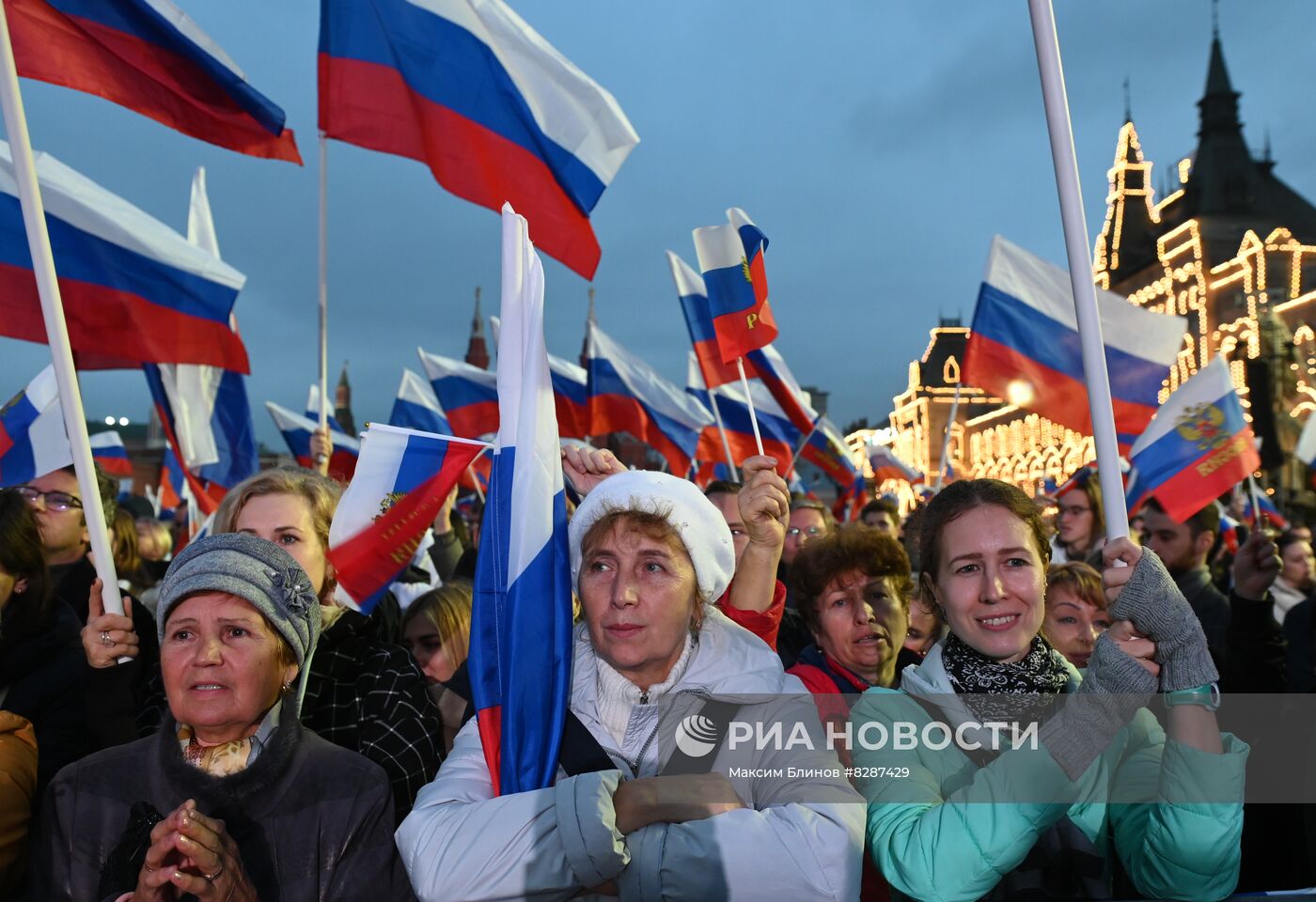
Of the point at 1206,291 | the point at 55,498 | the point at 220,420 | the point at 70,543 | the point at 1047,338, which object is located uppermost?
the point at 1206,291

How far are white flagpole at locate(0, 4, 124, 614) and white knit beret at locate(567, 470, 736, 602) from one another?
1.28 metres

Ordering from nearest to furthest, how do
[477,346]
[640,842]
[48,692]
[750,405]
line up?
[640,842], [48,692], [750,405], [477,346]

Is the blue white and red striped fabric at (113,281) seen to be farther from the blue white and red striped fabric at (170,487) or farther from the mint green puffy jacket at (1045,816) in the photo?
the blue white and red striped fabric at (170,487)

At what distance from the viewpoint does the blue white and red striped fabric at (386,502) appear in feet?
12.4

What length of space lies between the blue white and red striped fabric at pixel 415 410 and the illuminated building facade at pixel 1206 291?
19.8 m

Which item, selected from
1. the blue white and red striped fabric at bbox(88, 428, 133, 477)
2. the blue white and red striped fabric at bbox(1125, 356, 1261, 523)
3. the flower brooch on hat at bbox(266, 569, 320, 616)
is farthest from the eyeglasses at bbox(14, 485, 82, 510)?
the blue white and red striped fabric at bbox(88, 428, 133, 477)

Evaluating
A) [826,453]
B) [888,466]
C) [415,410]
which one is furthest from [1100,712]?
[888,466]

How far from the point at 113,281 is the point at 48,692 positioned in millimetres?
2253

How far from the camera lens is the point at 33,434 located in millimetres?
5055

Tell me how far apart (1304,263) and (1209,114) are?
71.6 ft

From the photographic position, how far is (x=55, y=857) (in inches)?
91.7

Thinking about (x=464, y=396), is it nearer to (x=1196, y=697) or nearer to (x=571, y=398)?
(x=571, y=398)

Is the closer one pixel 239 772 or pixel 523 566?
pixel 239 772

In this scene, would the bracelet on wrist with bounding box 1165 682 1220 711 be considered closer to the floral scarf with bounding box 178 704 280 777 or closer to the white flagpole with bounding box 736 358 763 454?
the white flagpole with bounding box 736 358 763 454
